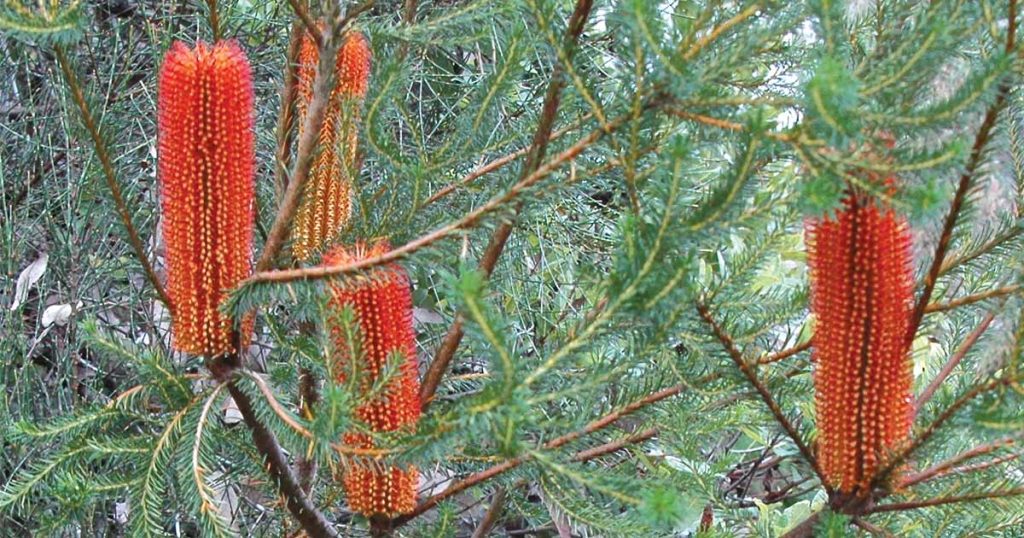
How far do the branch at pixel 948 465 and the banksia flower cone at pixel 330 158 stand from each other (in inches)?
21.2

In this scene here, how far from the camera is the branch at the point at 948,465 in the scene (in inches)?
28.7

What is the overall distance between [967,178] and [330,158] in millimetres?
597

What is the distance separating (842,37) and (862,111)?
14 centimetres

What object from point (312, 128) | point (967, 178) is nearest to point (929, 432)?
point (967, 178)

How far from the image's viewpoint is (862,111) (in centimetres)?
64

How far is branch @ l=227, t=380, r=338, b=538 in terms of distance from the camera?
33.5 inches

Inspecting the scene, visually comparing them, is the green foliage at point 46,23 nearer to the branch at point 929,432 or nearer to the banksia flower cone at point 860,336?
the banksia flower cone at point 860,336

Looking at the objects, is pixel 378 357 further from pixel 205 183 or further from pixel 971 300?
pixel 971 300

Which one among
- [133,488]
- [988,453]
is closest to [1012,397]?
[988,453]

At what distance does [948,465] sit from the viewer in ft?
2.47

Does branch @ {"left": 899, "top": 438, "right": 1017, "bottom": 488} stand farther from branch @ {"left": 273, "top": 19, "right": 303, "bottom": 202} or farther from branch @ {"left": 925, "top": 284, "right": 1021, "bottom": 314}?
branch @ {"left": 273, "top": 19, "right": 303, "bottom": 202}

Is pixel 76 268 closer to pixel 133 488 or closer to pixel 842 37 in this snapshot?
pixel 133 488

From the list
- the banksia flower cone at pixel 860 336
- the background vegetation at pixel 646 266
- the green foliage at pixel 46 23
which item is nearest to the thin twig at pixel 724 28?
the background vegetation at pixel 646 266

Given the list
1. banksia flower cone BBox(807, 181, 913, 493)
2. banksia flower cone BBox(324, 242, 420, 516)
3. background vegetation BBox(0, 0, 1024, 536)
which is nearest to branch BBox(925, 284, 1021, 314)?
background vegetation BBox(0, 0, 1024, 536)
